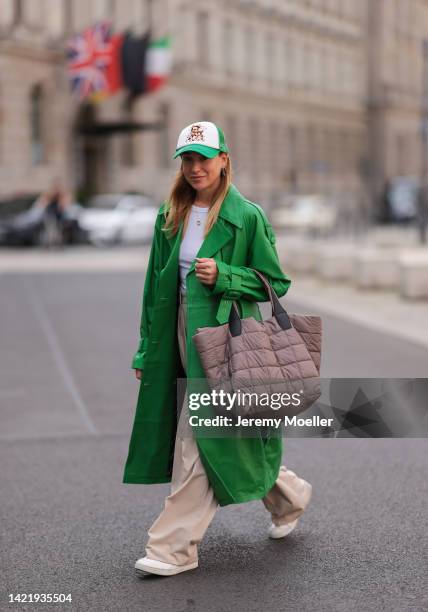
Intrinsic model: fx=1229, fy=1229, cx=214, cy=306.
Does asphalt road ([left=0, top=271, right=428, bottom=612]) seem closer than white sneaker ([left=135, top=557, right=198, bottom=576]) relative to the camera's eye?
Yes

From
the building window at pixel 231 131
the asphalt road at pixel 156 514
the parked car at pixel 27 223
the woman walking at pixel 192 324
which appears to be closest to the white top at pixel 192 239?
the woman walking at pixel 192 324

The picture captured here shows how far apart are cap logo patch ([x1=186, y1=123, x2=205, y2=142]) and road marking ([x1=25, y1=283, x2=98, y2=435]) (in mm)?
→ 3574

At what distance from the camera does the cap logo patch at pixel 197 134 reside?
4.48m

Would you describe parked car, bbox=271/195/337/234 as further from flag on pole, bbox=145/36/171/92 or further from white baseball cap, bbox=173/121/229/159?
white baseball cap, bbox=173/121/229/159

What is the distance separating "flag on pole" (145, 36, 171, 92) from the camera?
44531 mm

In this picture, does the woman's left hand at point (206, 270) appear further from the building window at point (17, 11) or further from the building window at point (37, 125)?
the building window at point (17, 11)

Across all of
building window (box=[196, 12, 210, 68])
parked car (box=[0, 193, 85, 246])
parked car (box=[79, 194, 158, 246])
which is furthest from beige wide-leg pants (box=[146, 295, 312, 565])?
building window (box=[196, 12, 210, 68])

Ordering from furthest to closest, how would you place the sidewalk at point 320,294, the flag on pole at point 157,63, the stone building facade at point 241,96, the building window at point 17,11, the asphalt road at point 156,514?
the stone building facade at point 241,96, the building window at point 17,11, the flag on pole at point 157,63, the sidewalk at point 320,294, the asphalt road at point 156,514

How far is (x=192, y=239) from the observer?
4.64 metres

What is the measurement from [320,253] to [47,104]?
1038 inches

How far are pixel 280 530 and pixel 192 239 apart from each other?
1.37m

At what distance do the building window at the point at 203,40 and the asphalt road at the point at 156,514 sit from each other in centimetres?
4834

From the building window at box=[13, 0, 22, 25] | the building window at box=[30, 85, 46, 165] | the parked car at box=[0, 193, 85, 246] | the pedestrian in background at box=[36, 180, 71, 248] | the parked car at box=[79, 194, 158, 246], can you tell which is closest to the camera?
the pedestrian in background at box=[36, 180, 71, 248]

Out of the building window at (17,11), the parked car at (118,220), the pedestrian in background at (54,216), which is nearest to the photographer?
the pedestrian in background at (54,216)
